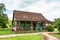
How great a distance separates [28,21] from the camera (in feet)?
142

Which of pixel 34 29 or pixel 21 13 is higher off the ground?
pixel 21 13

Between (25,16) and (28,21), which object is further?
(25,16)

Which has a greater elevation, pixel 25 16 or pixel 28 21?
pixel 25 16

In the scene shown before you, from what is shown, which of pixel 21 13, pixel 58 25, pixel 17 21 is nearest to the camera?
pixel 58 25

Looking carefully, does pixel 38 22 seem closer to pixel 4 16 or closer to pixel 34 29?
pixel 34 29

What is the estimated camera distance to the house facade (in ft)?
137

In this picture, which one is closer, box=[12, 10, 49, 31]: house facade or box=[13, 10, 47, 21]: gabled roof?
box=[12, 10, 49, 31]: house facade

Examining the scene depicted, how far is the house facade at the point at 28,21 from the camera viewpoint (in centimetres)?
4178

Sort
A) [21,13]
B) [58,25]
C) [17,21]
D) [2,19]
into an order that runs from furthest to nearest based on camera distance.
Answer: [2,19] → [21,13] → [17,21] → [58,25]

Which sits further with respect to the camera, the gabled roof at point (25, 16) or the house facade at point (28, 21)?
the gabled roof at point (25, 16)

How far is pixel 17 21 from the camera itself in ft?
136

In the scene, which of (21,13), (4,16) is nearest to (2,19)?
(4,16)

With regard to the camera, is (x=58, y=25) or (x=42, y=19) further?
(x=42, y=19)

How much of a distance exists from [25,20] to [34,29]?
4.74m
